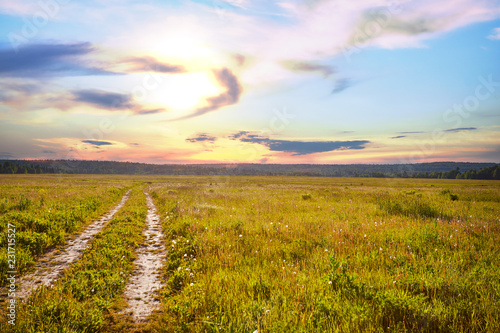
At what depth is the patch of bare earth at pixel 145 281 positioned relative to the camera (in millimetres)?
4793

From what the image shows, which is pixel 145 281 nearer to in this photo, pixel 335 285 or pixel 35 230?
pixel 335 285

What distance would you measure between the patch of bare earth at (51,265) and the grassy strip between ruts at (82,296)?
0.31m

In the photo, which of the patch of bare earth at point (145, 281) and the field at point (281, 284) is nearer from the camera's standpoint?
the field at point (281, 284)

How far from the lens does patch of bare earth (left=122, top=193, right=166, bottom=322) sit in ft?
15.7

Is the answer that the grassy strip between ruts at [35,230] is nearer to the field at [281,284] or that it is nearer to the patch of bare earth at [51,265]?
the field at [281,284]

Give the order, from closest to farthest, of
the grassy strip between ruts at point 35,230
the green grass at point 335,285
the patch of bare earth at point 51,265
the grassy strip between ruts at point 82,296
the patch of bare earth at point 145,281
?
the green grass at point 335,285, the grassy strip between ruts at point 82,296, the patch of bare earth at point 145,281, the patch of bare earth at point 51,265, the grassy strip between ruts at point 35,230

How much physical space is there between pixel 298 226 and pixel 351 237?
2.39 m

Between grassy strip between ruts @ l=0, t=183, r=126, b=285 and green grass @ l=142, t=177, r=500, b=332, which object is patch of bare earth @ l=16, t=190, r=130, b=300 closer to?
grassy strip between ruts @ l=0, t=183, r=126, b=285

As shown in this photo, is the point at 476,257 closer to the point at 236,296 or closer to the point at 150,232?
the point at 236,296

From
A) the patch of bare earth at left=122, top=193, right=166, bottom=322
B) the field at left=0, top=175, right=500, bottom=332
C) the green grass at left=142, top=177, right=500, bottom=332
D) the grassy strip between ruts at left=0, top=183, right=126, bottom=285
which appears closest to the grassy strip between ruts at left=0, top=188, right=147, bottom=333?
the field at left=0, top=175, right=500, bottom=332

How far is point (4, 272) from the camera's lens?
19.8 ft

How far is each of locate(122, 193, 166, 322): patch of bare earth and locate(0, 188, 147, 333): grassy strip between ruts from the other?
0.26 m

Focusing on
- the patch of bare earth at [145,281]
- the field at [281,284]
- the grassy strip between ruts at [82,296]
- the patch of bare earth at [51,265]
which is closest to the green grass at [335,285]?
the field at [281,284]

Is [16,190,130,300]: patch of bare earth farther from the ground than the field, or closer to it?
closer to it
